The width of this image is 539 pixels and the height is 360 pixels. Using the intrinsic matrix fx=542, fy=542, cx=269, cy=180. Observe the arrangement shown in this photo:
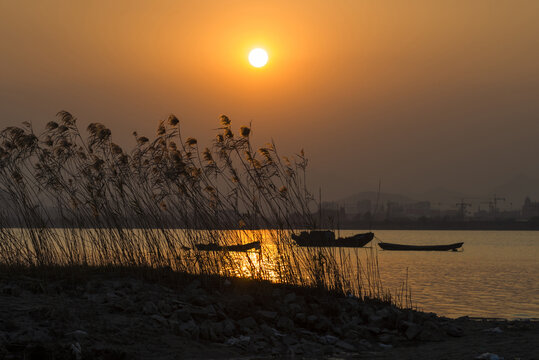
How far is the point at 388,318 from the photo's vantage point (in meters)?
10.5

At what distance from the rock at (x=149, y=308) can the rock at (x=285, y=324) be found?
2120 millimetres

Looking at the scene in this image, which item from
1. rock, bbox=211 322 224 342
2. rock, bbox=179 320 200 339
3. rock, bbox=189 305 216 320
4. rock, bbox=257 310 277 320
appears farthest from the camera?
rock, bbox=257 310 277 320

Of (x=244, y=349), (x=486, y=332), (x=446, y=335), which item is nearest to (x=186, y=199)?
(x=244, y=349)

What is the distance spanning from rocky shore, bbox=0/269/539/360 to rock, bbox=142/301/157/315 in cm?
2

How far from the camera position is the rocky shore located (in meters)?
7.35

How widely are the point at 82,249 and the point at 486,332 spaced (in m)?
8.93

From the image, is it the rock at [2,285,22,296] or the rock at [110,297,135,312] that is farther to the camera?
the rock at [2,285,22,296]

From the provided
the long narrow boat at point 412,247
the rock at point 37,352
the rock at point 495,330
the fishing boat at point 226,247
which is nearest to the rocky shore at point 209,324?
the rock at point 37,352

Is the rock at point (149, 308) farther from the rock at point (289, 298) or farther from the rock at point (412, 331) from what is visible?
the rock at point (412, 331)

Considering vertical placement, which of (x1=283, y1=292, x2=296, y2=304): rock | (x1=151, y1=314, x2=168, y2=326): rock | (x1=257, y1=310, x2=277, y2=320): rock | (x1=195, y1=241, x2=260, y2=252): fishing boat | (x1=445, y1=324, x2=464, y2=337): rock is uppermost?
(x1=195, y1=241, x2=260, y2=252): fishing boat

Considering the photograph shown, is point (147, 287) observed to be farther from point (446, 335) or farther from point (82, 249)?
point (446, 335)

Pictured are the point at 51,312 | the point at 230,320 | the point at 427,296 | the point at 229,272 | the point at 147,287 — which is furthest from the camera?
the point at 427,296

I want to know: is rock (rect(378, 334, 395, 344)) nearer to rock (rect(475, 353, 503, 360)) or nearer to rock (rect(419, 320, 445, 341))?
rock (rect(419, 320, 445, 341))

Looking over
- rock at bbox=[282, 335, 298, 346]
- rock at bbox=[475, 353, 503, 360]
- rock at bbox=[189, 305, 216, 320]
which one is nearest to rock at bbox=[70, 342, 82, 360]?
rock at bbox=[189, 305, 216, 320]
